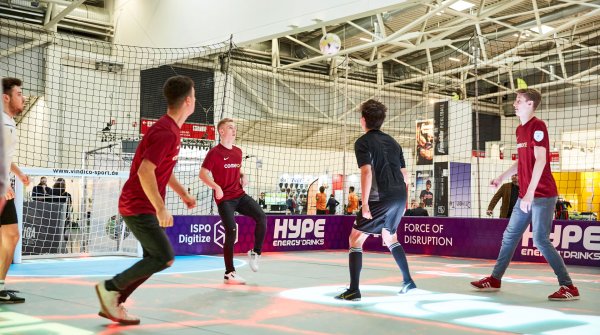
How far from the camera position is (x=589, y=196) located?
21.3 meters

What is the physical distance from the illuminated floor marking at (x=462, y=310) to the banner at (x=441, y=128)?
11999mm

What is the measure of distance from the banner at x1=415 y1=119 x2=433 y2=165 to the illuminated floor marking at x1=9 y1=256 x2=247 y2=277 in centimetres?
996

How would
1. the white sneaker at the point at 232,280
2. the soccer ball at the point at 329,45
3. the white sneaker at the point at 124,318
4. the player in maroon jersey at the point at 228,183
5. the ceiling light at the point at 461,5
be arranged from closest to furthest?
1. the white sneaker at the point at 124,318
2. the white sneaker at the point at 232,280
3. the player in maroon jersey at the point at 228,183
4. the soccer ball at the point at 329,45
5. the ceiling light at the point at 461,5

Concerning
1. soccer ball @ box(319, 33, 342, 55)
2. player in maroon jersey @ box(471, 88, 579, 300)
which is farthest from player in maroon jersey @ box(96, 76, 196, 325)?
soccer ball @ box(319, 33, 342, 55)

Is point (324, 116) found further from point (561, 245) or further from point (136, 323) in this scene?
point (136, 323)

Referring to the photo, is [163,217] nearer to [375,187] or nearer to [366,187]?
[366,187]

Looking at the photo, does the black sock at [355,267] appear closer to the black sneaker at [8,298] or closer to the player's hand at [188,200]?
the player's hand at [188,200]

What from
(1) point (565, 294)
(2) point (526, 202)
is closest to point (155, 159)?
(2) point (526, 202)

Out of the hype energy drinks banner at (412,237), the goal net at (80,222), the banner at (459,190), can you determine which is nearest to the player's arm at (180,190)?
the goal net at (80,222)

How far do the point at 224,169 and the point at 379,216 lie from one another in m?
2.05

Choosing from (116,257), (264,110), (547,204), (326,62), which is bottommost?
(116,257)

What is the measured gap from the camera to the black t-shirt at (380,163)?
17.0ft

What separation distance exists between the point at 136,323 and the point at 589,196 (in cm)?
2065

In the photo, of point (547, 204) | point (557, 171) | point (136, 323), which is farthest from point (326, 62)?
point (136, 323)
